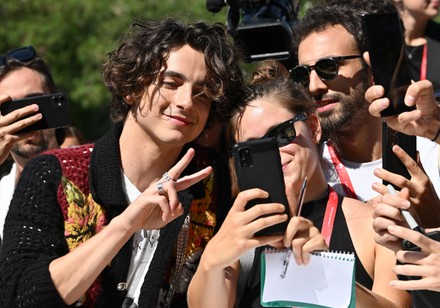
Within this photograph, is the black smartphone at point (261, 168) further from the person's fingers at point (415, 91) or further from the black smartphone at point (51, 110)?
the black smartphone at point (51, 110)

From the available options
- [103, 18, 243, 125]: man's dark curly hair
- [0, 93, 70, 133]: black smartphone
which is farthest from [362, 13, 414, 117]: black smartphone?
[0, 93, 70, 133]: black smartphone

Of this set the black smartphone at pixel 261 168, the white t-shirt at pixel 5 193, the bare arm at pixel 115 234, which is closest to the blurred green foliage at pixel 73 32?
the white t-shirt at pixel 5 193

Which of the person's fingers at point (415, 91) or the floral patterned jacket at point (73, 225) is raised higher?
the person's fingers at point (415, 91)

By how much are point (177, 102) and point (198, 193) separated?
0.32 m

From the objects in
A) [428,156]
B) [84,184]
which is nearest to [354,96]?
[428,156]

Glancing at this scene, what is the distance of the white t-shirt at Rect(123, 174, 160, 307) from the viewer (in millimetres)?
3164

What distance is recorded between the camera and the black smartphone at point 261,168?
2.58 metres

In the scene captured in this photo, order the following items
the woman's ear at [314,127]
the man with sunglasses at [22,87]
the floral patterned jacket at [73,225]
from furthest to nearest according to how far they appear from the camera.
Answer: the man with sunglasses at [22,87] < the woman's ear at [314,127] < the floral patterned jacket at [73,225]

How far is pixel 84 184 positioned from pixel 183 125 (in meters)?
0.37

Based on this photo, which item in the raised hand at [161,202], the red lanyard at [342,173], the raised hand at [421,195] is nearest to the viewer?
the raised hand at [161,202]

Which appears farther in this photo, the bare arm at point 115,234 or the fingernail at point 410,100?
the bare arm at point 115,234

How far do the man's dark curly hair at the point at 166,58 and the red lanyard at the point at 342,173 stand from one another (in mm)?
552

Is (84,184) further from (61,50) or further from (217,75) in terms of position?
(61,50)

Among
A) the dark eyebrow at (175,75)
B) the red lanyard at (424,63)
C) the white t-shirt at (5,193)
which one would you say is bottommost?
the red lanyard at (424,63)
